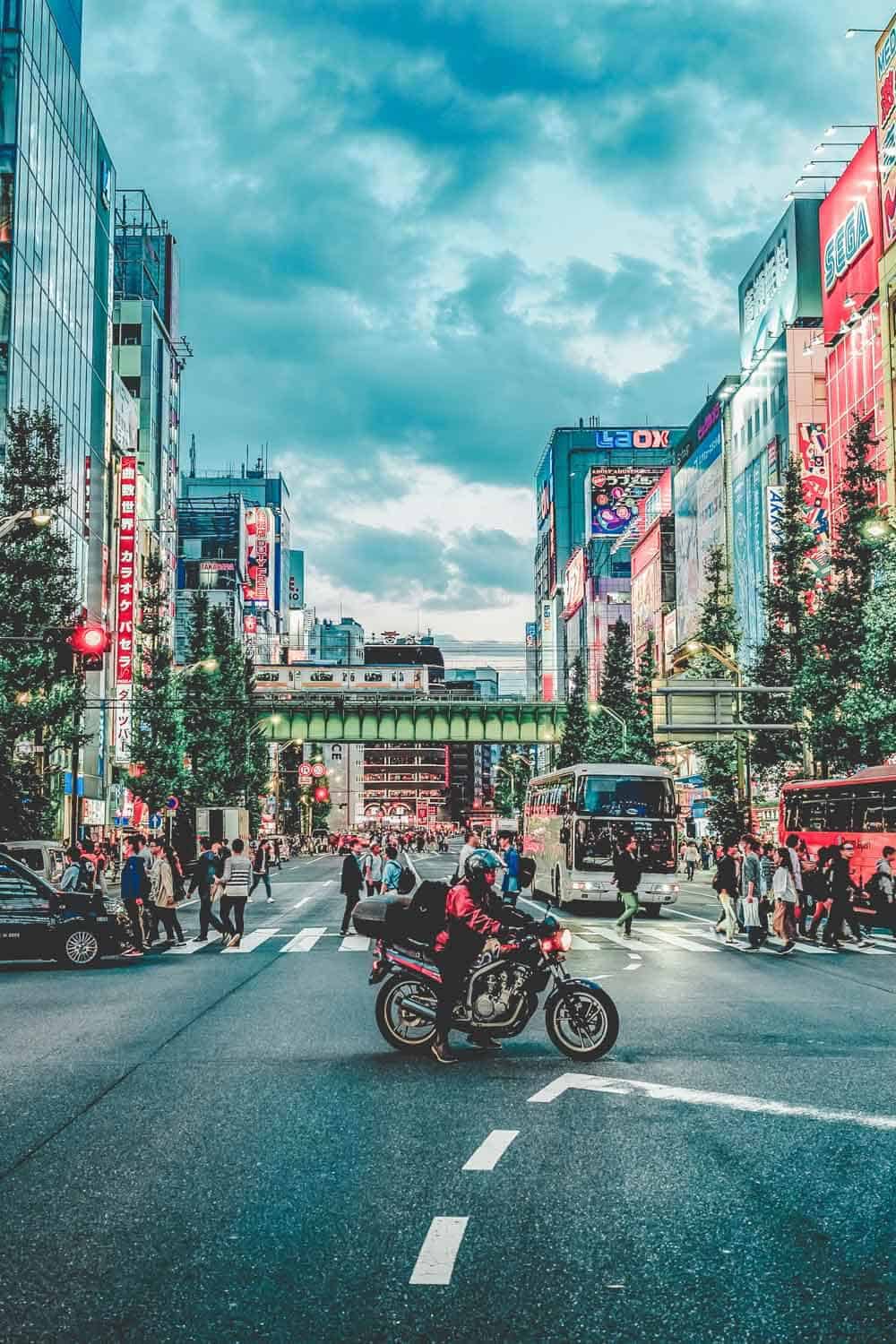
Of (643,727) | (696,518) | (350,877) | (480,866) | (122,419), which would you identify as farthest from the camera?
(696,518)

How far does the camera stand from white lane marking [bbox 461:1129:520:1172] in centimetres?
729

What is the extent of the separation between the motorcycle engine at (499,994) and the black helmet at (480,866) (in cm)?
85

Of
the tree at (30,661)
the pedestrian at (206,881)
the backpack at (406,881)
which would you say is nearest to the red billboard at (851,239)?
the tree at (30,661)

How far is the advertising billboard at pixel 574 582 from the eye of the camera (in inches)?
6112

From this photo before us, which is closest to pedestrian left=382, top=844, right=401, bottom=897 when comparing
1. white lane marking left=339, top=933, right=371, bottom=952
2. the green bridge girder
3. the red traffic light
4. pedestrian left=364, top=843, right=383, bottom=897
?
white lane marking left=339, top=933, right=371, bottom=952

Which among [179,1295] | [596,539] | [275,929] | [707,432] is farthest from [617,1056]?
[596,539]

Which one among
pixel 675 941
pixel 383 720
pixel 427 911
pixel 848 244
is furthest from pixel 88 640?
pixel 383 720

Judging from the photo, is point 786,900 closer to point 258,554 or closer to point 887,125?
point 887,125

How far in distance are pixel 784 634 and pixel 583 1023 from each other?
36.3m

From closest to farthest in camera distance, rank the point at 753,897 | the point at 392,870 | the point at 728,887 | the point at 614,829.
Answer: the point at 753,897 → the point at 728,887 → the point at 392,870 → the point at 614,829

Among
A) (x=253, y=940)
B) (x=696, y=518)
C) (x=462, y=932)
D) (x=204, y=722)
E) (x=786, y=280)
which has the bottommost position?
(x=253, y=940)

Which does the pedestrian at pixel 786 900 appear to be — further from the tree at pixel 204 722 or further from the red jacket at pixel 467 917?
the tree at pixel 204 722

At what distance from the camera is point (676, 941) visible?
2533 centimetres

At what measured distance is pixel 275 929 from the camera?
29.1m
